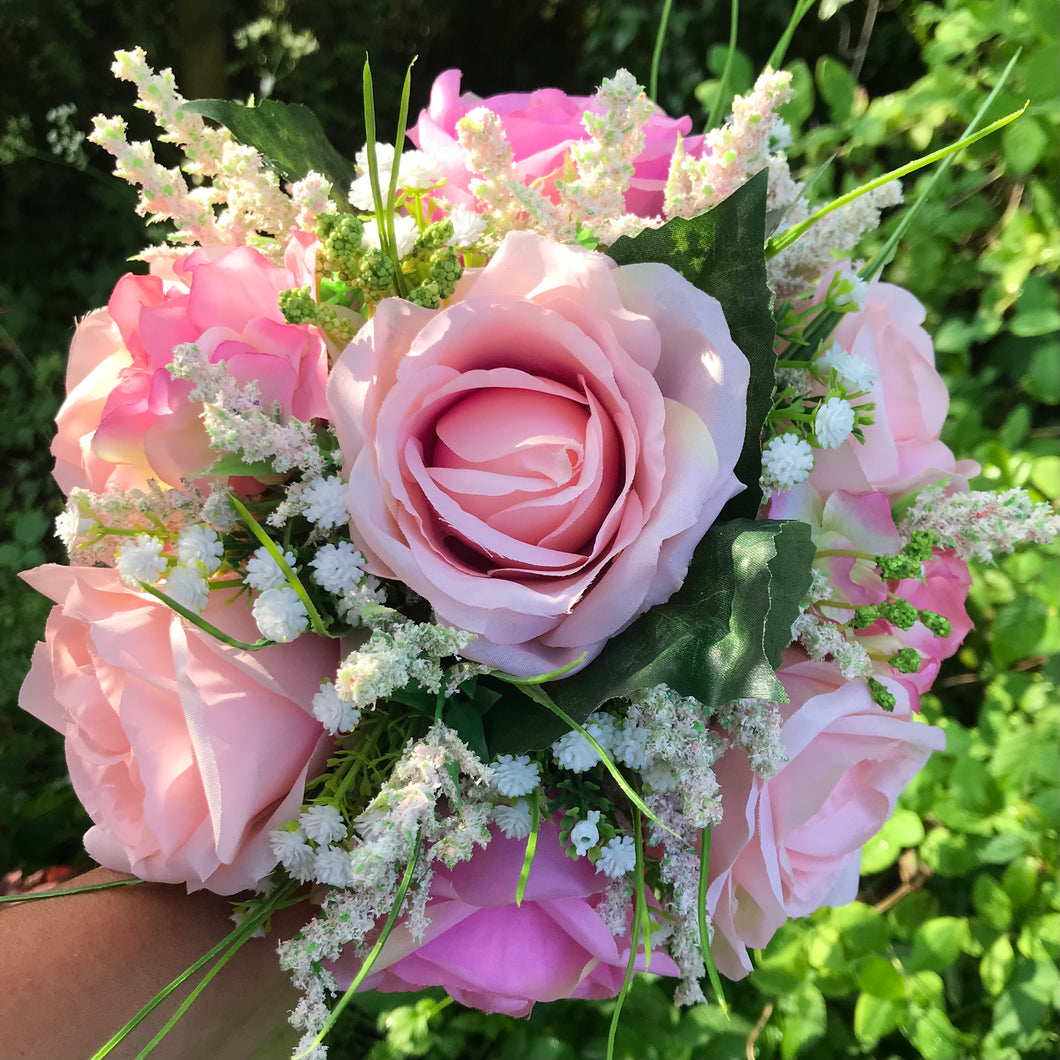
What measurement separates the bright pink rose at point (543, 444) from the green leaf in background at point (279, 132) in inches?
6.4

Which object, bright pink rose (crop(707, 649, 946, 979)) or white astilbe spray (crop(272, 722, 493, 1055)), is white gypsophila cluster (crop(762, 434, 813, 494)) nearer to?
bright pink rose (crop(707, 649, 946, 979))

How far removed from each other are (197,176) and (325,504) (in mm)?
252

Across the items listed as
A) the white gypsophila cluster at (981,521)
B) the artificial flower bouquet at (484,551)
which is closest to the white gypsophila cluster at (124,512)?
the artificial flower bouquet at (484,551)

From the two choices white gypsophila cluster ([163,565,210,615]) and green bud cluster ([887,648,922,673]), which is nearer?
white gypsophila cluster ([163,565,210,615])

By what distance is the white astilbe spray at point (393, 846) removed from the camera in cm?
38

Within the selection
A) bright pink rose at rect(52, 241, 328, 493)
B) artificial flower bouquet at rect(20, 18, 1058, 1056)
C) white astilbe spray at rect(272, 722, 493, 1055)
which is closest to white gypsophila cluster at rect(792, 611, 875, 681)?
artificial flower bouquet at rect(20, 18, 1058, 1056)

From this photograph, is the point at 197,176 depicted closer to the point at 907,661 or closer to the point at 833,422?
the point at 833,422

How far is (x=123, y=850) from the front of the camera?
460 mm

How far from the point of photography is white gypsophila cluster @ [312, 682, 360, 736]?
41 centimetres

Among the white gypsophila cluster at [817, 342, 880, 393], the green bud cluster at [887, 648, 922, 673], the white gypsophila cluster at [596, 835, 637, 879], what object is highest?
the white gypsophila cluster at [817, 342, 880, 393]

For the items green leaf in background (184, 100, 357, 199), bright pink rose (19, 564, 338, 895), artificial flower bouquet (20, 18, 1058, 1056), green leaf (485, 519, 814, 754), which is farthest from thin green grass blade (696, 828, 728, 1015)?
green leaf in background (184, 100, 357, 199)

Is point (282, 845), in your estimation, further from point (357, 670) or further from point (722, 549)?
point (722, 549)

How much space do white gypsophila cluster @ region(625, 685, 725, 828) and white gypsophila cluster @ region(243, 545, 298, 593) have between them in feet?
0.65

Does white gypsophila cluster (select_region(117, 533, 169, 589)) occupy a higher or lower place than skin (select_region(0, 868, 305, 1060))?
higher
